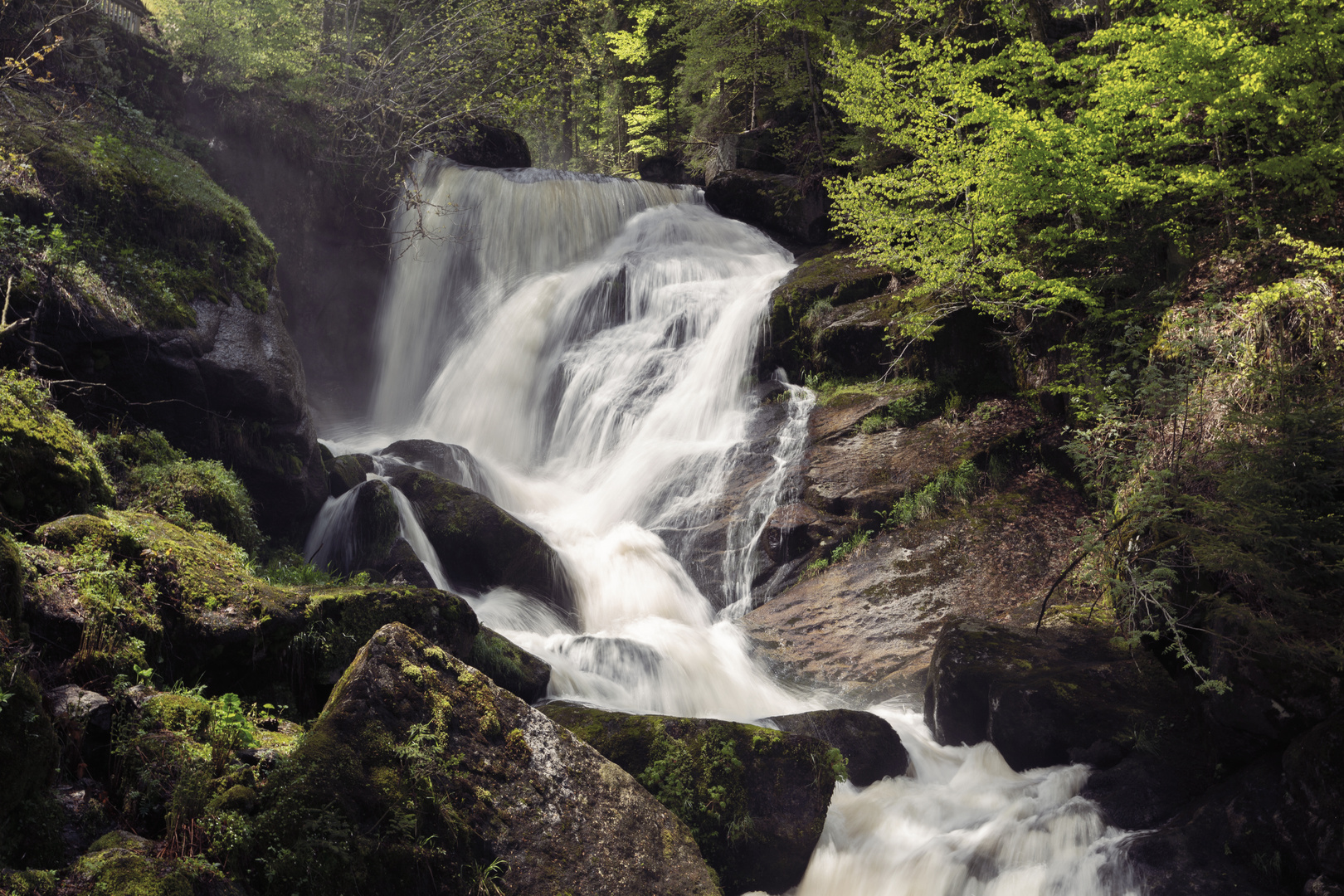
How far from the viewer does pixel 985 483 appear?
405 inches

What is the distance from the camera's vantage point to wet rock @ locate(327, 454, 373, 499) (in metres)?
10.5

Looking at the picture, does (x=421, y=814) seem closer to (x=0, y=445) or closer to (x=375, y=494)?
(x=0, y=445)

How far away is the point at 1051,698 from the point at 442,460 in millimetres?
8967

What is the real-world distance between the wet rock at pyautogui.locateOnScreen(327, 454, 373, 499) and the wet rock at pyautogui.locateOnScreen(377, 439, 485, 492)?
2.45 feet

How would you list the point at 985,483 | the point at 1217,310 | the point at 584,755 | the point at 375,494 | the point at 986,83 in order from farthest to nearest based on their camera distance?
the point at 986,83, the point at 985,483, the point at 375,494, the point at 1217,310, the point at 584,755

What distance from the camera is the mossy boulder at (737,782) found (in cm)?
524

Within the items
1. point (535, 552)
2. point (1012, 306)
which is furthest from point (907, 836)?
point (1012, 306)

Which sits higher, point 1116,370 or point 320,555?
point 1116,370

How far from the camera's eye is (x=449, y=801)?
4113mm

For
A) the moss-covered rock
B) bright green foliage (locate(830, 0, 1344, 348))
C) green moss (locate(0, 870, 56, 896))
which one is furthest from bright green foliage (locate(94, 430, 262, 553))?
bright green foliage (locate(830, 0, 1344, 348))

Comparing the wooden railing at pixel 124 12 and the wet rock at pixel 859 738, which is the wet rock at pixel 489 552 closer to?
the wet rock at pixel 859 738

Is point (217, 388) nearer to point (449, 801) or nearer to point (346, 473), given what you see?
point (346, 473)

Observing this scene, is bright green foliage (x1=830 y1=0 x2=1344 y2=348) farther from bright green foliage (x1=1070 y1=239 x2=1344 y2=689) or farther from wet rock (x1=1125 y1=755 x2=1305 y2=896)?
wet rock (x1=1125 y1=755 x2=1305 y2=896)

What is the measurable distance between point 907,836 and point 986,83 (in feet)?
43.8
